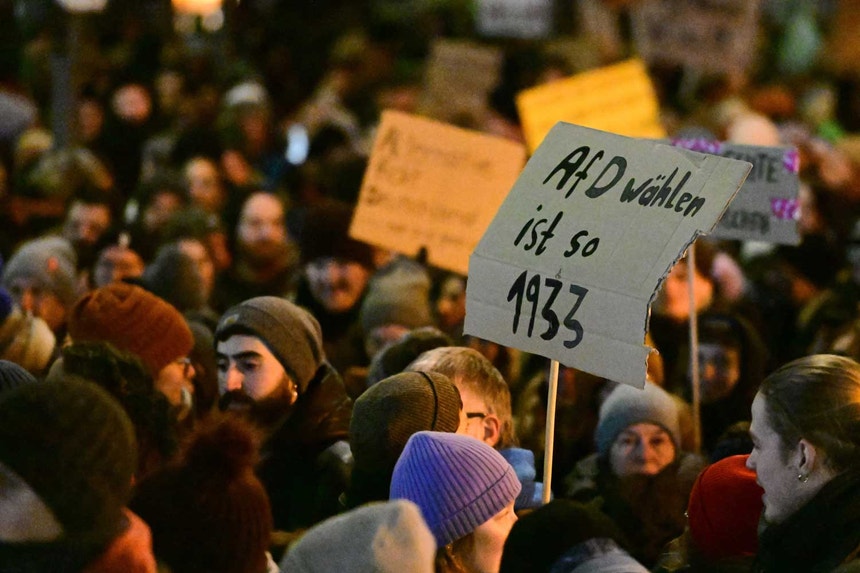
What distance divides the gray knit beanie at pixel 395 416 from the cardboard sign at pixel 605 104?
15.2 ft

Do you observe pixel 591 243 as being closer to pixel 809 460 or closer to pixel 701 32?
pixel 809 460

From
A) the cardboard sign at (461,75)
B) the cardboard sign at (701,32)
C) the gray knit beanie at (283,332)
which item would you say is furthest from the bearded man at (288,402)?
the cardboard sign at (461,75)

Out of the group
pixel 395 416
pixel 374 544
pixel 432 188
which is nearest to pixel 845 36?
pixel 432 188

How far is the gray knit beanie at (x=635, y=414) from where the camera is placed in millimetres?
5066

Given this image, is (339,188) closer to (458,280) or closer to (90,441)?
(458,280)

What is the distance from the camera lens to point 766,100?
15.2m

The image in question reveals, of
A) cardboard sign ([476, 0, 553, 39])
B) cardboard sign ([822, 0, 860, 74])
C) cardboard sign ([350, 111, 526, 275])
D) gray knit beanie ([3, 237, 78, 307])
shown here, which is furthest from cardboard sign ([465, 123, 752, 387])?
cardboard sign ([822, 0, 860, 74])

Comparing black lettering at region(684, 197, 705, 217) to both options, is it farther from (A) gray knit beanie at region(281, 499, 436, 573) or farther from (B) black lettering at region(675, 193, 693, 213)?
(A) gray knit beanie at region(281, 499, 436, 573)

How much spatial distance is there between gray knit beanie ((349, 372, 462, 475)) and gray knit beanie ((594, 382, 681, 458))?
1139 millimetres

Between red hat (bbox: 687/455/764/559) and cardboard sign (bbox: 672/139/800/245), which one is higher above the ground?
Answer: red hat (bbox: 687/455/764/559)

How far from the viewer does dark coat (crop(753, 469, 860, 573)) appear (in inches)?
127

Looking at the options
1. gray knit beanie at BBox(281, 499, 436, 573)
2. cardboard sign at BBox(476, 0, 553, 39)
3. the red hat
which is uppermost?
gray knit beanie at BBox(281, 499, 436, 573)

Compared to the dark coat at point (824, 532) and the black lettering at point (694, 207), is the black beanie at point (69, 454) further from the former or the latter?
the black lettering at point (694, 207)

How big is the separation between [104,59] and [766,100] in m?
6.91
